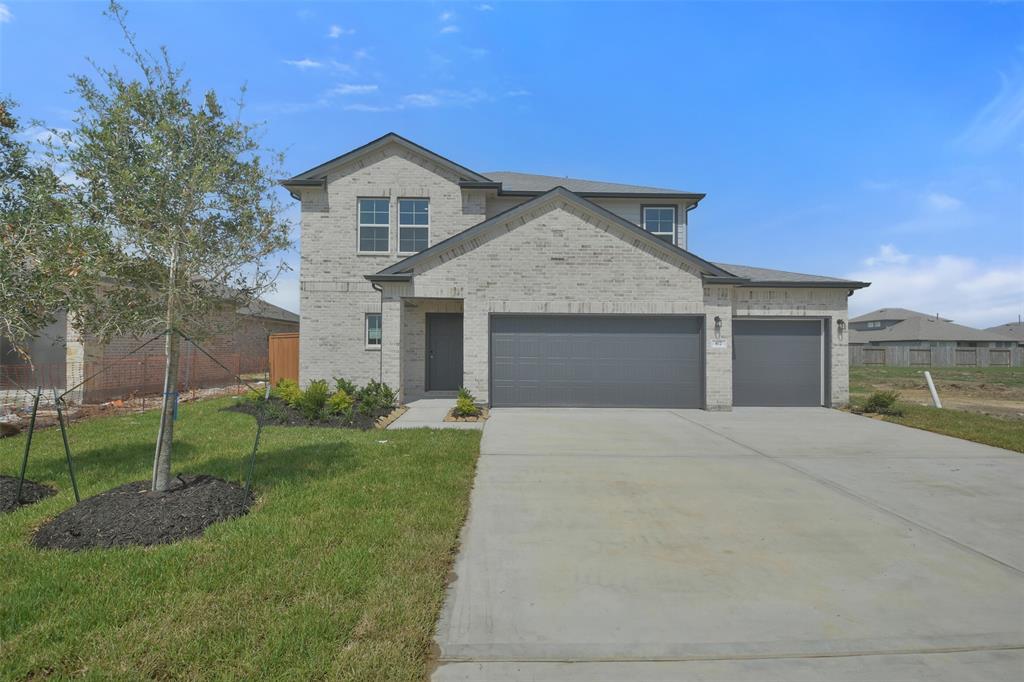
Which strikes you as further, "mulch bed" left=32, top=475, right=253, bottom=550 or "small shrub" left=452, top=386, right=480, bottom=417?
"small shrub" left=452, top=386, right=480, bottom=417

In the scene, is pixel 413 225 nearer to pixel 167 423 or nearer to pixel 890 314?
pixel 167 423

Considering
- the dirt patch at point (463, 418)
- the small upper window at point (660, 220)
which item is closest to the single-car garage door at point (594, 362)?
the dirt patch at point (463, 418)

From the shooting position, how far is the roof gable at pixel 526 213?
13625 mm

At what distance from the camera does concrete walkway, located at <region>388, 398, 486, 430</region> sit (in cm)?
1081

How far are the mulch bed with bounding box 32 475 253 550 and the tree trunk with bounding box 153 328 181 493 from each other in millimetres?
154

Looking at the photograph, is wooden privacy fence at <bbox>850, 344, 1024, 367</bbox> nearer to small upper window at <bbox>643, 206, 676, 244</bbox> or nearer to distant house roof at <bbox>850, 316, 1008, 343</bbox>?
distant house roof at <bbox>850, 316, 1008, 343</bbox>

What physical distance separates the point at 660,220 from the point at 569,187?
10.9 feet

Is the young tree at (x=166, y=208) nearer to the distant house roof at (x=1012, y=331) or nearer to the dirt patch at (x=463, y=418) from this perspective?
the dirt patch at (x=463, y=418)

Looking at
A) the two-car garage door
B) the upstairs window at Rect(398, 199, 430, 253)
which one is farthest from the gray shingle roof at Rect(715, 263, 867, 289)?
the upstairs window at Rect(398, 199, 430, 253)

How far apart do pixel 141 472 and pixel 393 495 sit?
366cm

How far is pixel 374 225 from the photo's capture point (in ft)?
53.2

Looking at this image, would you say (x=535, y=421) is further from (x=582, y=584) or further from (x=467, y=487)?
(x=582, y=584)

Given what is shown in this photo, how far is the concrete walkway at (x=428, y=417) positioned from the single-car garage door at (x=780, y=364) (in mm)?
7836

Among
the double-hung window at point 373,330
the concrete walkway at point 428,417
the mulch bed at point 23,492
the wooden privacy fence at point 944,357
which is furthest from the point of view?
the wooden privacy fence at point 944,357
